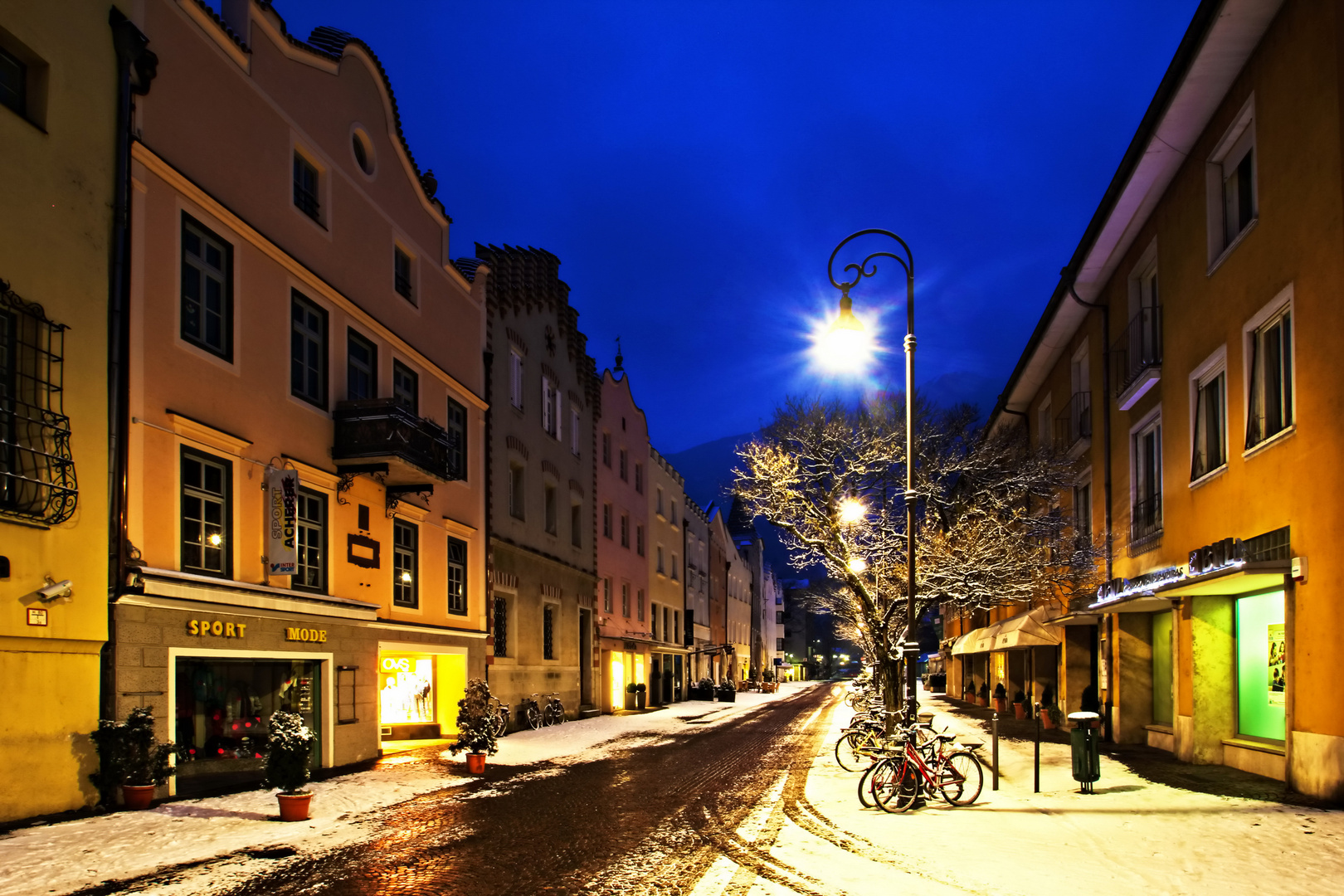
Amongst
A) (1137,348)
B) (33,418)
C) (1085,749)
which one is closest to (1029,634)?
(1137,348)

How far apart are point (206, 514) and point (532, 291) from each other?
1754 centimetres

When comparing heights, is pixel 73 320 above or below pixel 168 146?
below

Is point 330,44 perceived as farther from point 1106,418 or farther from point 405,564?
point 1106,418

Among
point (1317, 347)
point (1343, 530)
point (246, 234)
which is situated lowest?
point (1343, 530)

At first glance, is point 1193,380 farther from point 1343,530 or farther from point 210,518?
point 210,518

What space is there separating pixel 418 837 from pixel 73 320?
743 centimetres

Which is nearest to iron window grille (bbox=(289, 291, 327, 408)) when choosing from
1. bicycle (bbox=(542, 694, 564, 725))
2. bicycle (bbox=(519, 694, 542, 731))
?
bicycle (bbox=(519, 694, 542, 731))

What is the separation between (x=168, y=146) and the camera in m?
14.7

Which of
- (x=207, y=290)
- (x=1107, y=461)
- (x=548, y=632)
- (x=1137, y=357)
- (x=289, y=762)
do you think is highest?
(x=207, y=290)

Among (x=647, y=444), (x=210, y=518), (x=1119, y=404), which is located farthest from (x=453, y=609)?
(x=647, y=444)

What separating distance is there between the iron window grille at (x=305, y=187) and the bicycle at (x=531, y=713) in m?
15.4

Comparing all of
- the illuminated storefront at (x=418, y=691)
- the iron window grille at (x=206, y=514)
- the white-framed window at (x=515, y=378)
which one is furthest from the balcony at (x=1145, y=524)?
the iron window grille at (x=206, y=514)

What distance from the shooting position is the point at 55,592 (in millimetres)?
11938

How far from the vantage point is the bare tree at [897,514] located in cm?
2459
